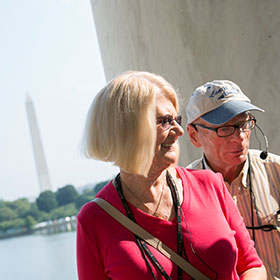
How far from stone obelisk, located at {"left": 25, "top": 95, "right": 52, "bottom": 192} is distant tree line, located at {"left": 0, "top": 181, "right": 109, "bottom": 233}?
9.87 m

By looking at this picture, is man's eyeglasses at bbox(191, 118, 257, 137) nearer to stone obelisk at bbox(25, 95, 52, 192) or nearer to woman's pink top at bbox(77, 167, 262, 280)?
woman's pink top at bbox(77, 167, 262, 280)

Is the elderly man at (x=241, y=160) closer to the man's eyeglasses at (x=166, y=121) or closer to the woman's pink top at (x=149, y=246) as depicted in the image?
the woman's pink top at (x=149, y=246)

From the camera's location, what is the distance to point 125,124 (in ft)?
5.68

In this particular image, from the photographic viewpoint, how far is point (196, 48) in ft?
12.5

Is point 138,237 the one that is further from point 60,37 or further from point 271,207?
point 60,37

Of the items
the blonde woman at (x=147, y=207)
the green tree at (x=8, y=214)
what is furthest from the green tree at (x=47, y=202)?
the blonde woman at (x=147, y=207)

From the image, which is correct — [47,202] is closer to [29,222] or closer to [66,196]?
[29,222]

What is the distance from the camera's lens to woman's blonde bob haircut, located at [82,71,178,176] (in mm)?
1706

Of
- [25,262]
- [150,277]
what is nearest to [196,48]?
[150,277]

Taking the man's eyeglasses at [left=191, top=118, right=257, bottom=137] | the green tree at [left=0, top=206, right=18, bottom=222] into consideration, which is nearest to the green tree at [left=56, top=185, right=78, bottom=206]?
the green tree at [left=0, top=206, right=18, bottom=222]

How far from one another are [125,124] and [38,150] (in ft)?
67.1

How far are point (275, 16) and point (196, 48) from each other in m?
0.84

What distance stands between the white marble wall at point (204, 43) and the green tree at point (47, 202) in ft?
13.0

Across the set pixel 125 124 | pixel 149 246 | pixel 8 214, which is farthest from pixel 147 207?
pixel 8 214
